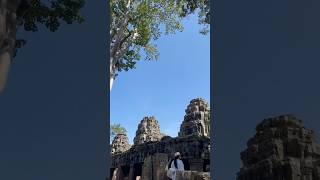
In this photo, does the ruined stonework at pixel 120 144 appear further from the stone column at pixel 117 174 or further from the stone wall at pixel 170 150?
the stone column at pixel 117 174

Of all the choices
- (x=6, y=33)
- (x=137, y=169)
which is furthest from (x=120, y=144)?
(x=6, y=33)

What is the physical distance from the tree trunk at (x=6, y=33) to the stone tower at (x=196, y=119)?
64.9 feet

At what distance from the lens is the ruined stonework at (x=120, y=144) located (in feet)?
98.1

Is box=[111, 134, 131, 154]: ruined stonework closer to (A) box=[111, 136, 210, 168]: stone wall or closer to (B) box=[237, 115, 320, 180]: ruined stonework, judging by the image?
(A) box=[111, 136, 210, 168]: stone wall

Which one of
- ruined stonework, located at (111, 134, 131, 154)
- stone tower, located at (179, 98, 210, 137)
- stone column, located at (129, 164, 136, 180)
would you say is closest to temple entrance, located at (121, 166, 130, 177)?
stone column, located at (129, 164, 136, 180)

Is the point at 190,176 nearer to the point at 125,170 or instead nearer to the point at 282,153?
the point at 282,153

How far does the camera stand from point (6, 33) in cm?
650

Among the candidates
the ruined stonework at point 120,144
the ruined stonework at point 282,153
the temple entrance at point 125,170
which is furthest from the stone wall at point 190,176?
the ruined stonework at point 120,144

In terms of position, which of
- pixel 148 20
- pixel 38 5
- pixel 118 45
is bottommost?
pixel 38 5

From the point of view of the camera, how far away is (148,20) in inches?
861

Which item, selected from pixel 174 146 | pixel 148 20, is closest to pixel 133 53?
pixel 148 20

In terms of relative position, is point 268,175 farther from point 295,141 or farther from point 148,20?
point 148,20

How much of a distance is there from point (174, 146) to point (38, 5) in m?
16.7

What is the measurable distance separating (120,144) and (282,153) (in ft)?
64.8
